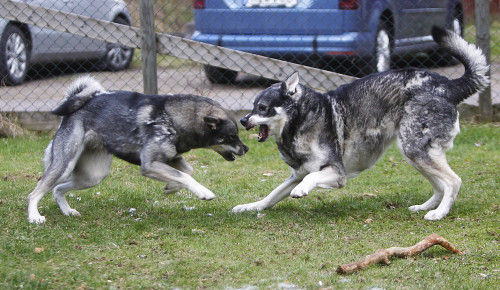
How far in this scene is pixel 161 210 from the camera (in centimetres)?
523

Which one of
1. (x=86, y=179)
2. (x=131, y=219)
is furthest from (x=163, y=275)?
(x=86, y=179)

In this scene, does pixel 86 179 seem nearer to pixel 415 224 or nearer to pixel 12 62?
pixel 415 224

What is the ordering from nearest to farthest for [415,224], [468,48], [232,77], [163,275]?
[163,275], [415,224], [468,48], [232,77]

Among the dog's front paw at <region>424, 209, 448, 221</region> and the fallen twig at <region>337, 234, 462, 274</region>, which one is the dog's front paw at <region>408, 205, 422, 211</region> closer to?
the dog's front paw at <region>424, 209, 448, 221</region>

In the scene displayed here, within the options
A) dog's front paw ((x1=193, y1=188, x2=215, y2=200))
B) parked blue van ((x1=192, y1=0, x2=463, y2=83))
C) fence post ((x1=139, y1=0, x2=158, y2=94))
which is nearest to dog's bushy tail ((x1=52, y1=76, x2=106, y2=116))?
dog's front paw ((x1=193, y1=188, x2=215, y2=200))

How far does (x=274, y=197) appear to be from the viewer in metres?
5.25

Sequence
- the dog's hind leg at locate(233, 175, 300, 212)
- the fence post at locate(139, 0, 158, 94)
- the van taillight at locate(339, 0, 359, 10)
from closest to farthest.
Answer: the dog's hind leg at locate(233, 175, 300, 212) < the fence post at locate(139, 0, 158, 94) < the van taillight at locate(339, 0, 359, 10)

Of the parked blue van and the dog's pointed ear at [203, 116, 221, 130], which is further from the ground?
the parked blue van

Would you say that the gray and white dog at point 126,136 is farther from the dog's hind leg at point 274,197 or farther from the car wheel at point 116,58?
the car wheel at point 116,58

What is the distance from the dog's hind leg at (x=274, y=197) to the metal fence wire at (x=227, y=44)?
268cm

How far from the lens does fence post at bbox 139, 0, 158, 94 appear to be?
7.65 metres

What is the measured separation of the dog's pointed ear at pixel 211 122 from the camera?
4859 millimetres

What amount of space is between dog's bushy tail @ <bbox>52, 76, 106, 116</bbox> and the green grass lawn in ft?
2.65

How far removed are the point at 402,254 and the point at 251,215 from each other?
143cm
